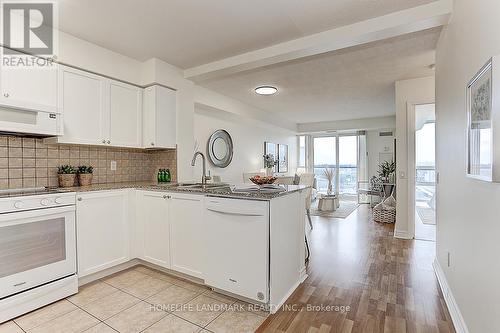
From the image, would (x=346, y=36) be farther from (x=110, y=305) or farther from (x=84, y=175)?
(x=110, y=305)

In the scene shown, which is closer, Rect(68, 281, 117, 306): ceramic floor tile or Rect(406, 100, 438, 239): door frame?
Rect(68, 281, 117, 306): ceramic floor tile

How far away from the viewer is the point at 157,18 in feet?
7.77

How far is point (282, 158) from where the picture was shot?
7.86 m

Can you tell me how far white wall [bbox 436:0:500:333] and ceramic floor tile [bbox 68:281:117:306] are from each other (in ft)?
9.05

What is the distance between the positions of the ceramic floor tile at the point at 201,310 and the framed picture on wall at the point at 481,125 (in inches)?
77.2

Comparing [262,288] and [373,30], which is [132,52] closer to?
[373,30]

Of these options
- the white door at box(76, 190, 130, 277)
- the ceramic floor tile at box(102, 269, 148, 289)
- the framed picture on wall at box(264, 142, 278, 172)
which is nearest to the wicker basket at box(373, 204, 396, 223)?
the framed picture on wall at box(264, 142, 278, 172)

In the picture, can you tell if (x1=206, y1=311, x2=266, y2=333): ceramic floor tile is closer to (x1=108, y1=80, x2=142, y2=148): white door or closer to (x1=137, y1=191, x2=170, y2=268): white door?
(x1=137, y1=191, x2=170, y2=268): white door

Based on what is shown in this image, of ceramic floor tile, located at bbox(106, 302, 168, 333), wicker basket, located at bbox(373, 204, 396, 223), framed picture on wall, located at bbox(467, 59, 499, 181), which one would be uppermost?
framed picture on wall, located at bbox(467, 59, 499, 181)

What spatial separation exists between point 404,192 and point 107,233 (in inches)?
163

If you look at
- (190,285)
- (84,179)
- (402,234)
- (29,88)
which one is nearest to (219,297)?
(190,285)

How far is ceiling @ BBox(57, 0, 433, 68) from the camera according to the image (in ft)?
7.06

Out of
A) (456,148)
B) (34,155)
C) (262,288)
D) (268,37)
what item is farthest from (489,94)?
(34,155)

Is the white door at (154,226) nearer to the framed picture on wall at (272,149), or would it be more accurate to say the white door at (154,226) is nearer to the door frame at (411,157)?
the door frame at (411,157)
